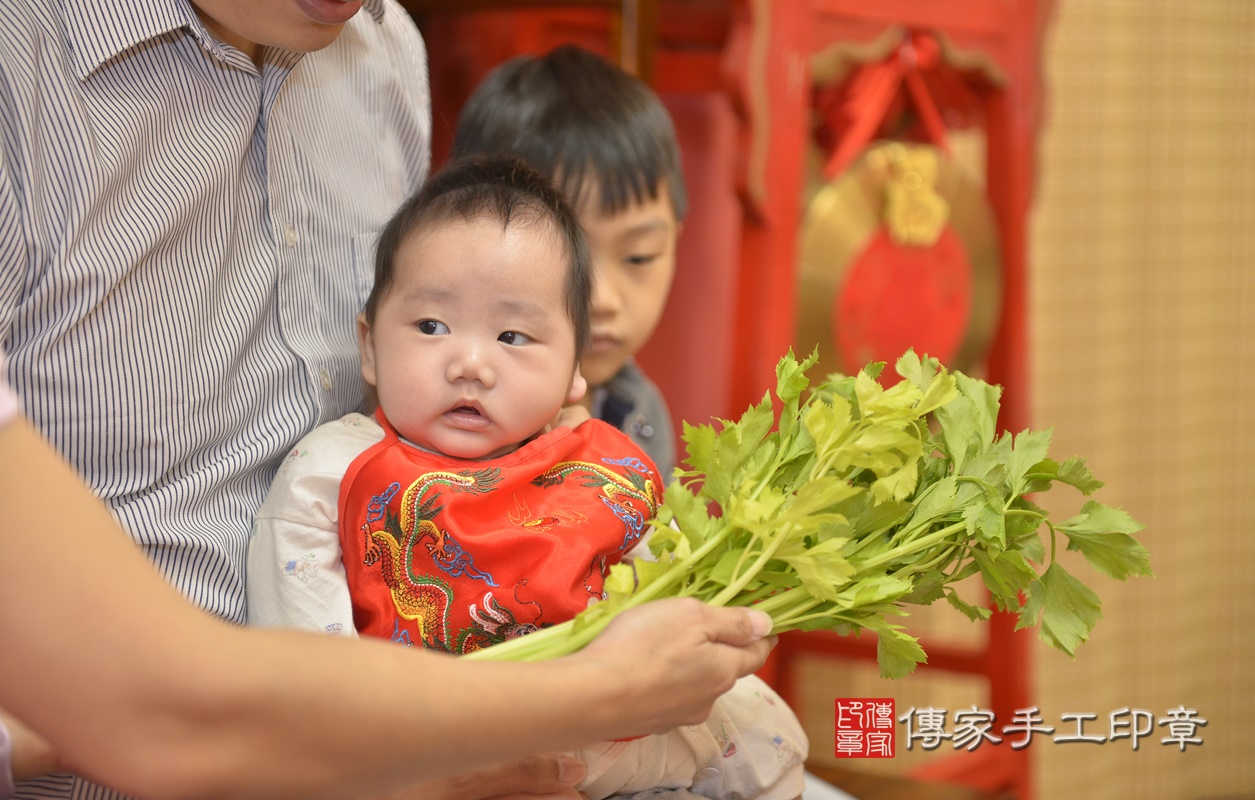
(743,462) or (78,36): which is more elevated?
(78,36)

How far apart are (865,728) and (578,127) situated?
2.76ft

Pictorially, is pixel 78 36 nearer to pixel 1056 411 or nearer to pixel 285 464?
pixel 285 464

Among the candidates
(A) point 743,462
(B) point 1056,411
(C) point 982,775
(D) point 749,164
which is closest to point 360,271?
(A) point 743,462

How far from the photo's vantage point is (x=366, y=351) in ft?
4.12

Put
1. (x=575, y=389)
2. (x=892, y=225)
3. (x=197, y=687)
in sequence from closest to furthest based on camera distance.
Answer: (x=197, y=687)
(x=575, y=389)
(x=892, y=225)

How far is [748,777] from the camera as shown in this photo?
1235mm

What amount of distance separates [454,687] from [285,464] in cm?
47

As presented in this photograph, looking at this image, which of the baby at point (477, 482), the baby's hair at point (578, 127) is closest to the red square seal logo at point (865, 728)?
the baby at point (477, 482)

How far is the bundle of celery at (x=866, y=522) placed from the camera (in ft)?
3.15

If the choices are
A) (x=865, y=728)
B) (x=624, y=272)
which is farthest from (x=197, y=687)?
(x=624, y=272)

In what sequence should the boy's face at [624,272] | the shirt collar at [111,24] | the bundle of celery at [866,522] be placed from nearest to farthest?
the bundle of celery at [866,522] → the shirt collar at [111,24] → the boy's face at [624,272]

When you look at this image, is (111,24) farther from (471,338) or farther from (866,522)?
(866,522)

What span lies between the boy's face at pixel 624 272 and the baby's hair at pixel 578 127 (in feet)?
0.07

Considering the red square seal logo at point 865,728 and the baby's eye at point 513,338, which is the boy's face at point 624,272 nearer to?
the baby's eye at point 513,338
